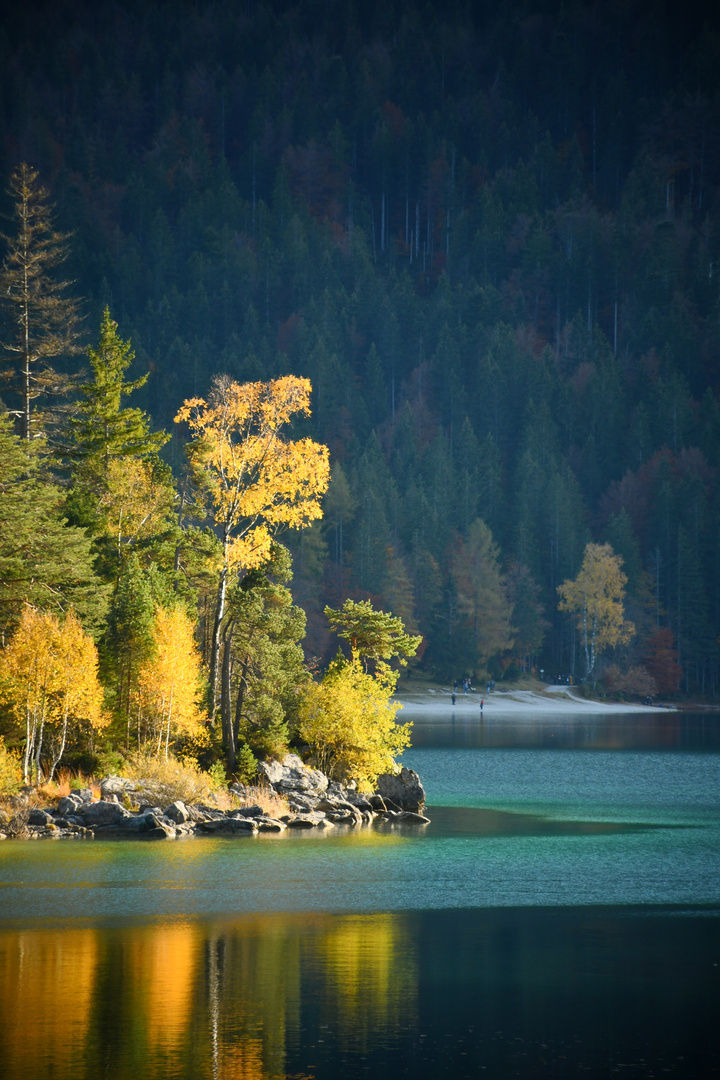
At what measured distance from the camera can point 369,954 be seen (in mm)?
23906

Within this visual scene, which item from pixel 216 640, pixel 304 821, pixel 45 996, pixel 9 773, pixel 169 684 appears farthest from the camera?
pixel 216 640

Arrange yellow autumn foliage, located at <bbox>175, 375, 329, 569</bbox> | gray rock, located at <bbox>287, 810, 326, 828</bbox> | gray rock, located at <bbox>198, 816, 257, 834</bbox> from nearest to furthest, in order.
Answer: gray rock, located at <bbox>198, 816, 257, 834</bbox> → gray rock, located at <bbox>287, 810, 326, 828</bbox> → yellow autumn foliage, located at <bbox>175, 375, 329, 569</bbox>

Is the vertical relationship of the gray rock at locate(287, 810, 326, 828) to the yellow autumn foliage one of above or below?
below

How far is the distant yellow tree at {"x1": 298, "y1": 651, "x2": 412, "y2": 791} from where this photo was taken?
47.8 meters

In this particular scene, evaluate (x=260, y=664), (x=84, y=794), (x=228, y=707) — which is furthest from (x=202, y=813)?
(x=260, y=664)

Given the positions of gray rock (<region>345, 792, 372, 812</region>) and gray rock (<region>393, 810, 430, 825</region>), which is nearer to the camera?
gray rock (<region>393, 810, 430, 825</region>)

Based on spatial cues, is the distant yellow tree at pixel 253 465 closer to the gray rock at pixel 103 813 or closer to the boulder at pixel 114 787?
the boulder at pixel 114 787

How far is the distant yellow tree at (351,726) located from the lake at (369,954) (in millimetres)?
4404

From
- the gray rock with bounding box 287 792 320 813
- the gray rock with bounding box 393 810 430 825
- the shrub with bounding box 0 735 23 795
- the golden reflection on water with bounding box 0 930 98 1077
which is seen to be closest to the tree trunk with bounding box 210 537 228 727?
the gray rock with bounding box 287 792 320 813

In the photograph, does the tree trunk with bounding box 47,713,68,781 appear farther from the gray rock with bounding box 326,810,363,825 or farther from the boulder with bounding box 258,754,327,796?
the gray rock with bounding box 326,810,363,825

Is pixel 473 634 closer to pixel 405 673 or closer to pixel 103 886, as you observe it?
pixel 405 673

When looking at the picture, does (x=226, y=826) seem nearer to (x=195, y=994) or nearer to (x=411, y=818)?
(x=411, y=818)

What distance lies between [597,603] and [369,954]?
125 metres

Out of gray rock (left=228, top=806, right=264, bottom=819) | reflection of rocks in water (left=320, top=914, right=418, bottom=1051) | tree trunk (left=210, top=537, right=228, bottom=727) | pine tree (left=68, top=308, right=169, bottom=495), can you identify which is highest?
pine tree (left=68, top=308, right=169, bottom=495)
